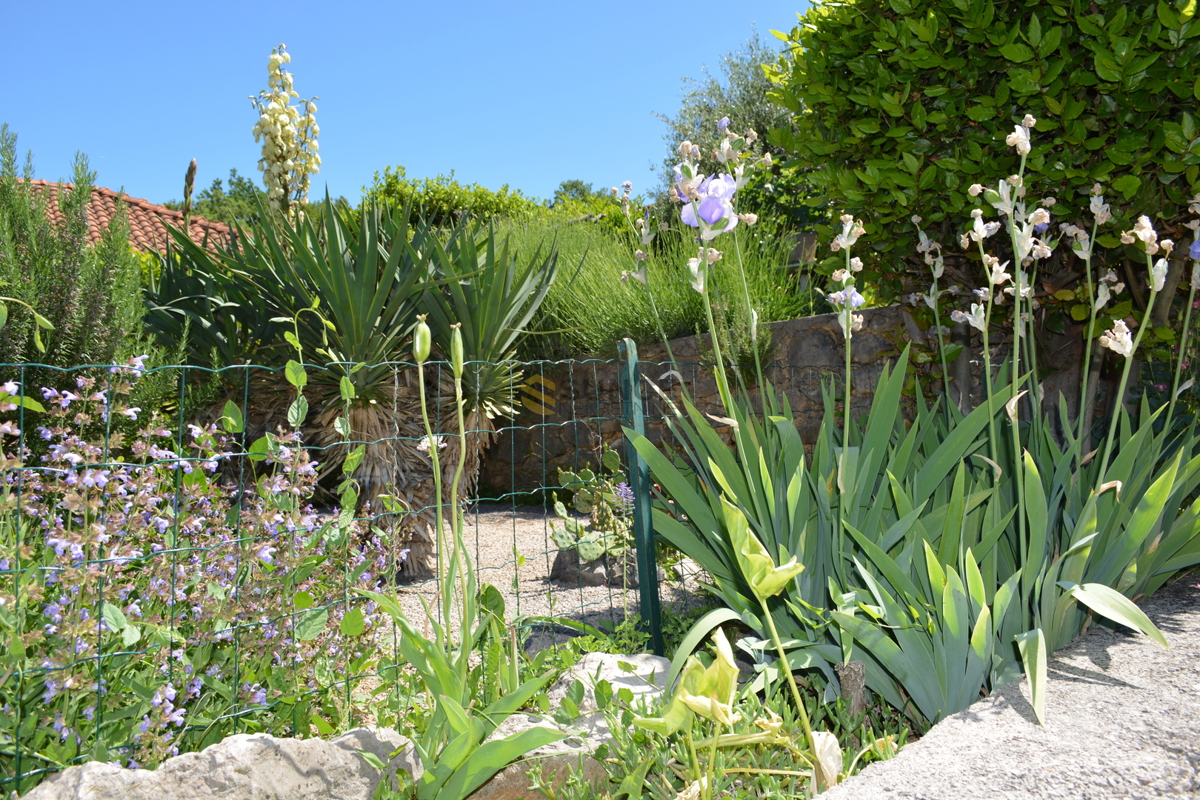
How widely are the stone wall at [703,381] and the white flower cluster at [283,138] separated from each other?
6.17 feet

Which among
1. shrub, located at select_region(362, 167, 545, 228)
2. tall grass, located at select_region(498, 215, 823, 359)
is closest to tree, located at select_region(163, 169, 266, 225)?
shrub, located at select_region(362, 167, 545, 228)

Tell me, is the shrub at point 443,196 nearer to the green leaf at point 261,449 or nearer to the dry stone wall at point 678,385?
the dry stone wall at point 678,385

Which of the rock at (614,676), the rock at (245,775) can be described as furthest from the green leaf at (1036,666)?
the rock at (245,775)

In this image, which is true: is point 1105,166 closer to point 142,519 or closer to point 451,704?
point 451,704

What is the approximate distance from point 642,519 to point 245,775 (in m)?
1.46

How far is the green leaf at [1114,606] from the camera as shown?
178 centimetres

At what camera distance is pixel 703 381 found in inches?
212

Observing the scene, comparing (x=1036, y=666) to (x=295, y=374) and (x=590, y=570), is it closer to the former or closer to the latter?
(x=295, y=374)

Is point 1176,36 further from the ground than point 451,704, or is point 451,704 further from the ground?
point 1176,36

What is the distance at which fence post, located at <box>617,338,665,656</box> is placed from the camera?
2.63 metres

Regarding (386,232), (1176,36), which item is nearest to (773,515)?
(1176,36)

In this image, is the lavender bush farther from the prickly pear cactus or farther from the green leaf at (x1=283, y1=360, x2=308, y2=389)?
the prickly pear cactus

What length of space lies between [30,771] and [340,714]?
0.69m

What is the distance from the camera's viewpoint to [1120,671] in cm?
185
